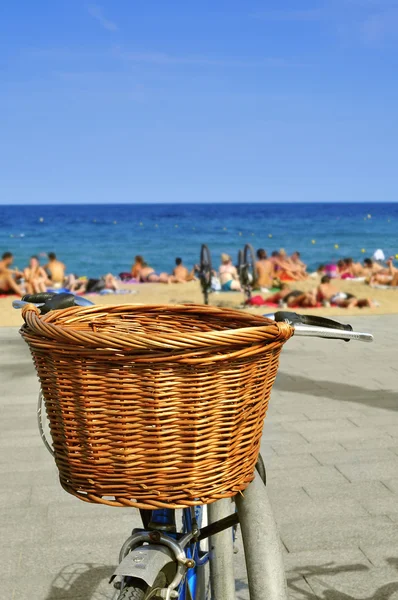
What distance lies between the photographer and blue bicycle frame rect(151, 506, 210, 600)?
5.54ft

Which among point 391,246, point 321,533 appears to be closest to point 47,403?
point 321,533

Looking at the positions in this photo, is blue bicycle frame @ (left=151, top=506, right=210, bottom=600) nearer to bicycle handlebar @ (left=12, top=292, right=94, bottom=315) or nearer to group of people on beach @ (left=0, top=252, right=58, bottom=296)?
bicycle handlebar @ (left=12, top=292, right=94, bottom=315)

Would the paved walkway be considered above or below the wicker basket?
below

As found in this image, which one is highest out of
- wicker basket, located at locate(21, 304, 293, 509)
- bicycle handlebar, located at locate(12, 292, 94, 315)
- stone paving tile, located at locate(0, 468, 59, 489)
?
bicycle handlebar, located at locate(12, 292, 94, 315)

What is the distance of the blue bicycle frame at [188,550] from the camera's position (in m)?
1.69

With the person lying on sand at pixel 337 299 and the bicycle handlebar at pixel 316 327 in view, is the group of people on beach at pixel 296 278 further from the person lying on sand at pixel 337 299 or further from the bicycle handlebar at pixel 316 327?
the bicycle handlebar at pixel 316 327

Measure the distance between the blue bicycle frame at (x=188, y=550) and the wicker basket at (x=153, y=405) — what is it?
0.18 meters

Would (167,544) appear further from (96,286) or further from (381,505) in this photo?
(96,286)

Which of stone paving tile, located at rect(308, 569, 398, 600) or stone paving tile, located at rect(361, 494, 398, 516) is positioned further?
stone paving tile, located at rect(361, 494, 398, 516)

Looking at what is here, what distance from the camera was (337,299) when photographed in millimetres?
14820

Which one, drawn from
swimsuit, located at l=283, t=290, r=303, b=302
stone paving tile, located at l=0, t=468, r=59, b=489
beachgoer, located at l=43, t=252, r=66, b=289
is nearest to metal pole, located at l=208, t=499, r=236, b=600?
stone paving tile, located at l=0, t=468, r=59, b=489

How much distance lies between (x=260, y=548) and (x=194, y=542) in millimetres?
175

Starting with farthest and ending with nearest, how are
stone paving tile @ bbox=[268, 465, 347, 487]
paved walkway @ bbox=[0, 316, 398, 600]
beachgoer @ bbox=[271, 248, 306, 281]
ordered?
beachgoer @ bbox=[271, 248, 306, 281]
stone paving tile @ bbox=[268, 465, 347, 487]
paved walkway @ bbox=[0, 316, 398, 600]

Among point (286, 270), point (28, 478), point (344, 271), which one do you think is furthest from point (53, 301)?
point (344, 271)
